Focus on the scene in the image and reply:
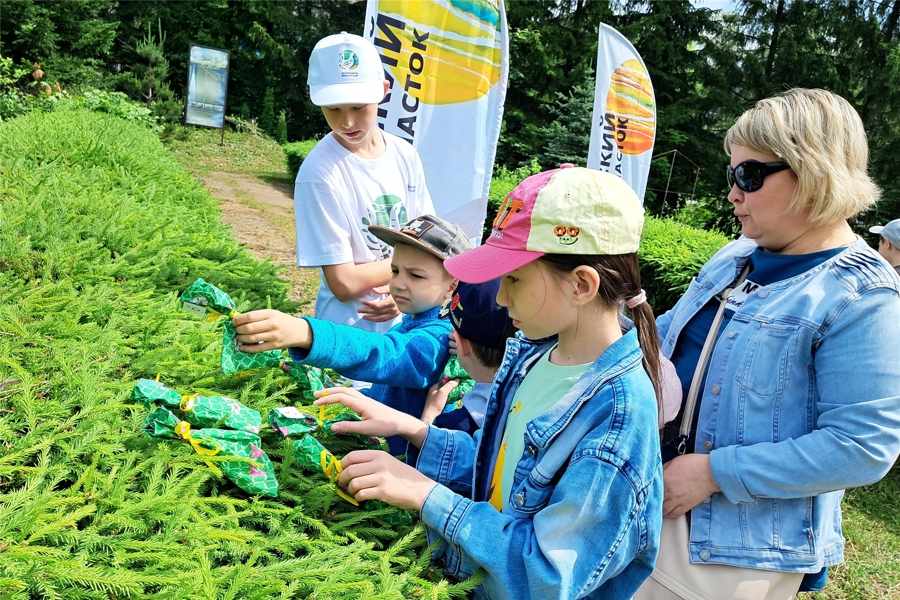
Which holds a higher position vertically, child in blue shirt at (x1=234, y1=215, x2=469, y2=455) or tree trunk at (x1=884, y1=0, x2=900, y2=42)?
tree trunk at (x1=884, y1=0, x2=900, y2=42)

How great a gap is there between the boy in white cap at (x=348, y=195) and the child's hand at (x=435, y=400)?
1.61 feet

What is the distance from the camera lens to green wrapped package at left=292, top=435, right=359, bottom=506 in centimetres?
143

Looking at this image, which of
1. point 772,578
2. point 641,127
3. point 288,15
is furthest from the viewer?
point 288,15

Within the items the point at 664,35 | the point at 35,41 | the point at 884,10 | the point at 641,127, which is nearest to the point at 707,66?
the point at 664,35

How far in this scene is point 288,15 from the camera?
105 feet

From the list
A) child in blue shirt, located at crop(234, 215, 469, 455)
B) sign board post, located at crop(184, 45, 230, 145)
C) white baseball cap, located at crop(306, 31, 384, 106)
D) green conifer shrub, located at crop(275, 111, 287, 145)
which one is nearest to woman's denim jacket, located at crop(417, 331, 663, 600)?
child in blue shirt, located at crop(234, 215, 469, 455)

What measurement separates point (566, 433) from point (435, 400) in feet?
3.23

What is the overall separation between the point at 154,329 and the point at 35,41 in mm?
28457

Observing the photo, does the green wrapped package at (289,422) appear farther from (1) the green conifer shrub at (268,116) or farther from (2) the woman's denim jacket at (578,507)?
(1) the green conifer shrub at (268,116)

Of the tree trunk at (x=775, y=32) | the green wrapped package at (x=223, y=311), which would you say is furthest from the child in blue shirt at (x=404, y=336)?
the tree trunk at (x=775, y=32)

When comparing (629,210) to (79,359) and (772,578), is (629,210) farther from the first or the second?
(79,359)

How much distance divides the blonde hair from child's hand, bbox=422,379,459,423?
1181 mm

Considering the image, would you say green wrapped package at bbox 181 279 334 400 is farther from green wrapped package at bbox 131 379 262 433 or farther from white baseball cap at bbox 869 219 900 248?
white baseball cap at bbox 869 219 900 248

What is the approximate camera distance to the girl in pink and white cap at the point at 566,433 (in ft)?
3.79
